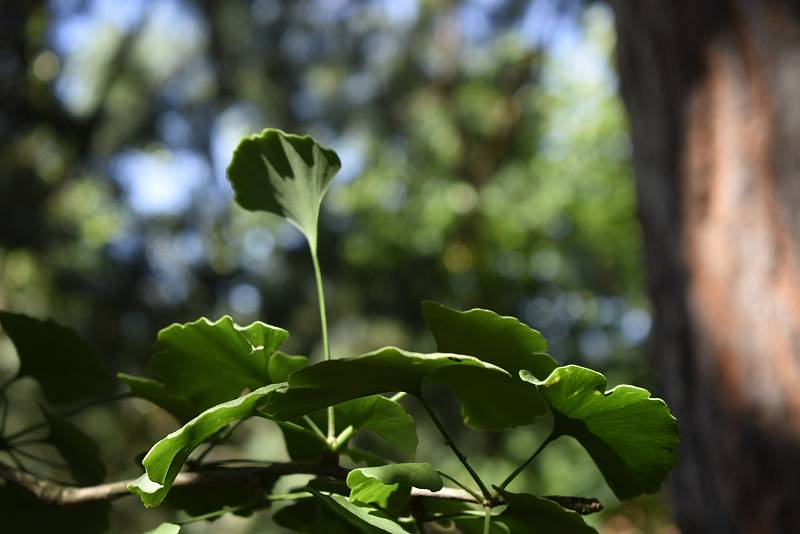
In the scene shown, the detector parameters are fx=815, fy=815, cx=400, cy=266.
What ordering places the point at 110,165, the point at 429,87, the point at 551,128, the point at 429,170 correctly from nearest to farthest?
1. the point at 110,165
2. the point at 429,87
3. the point at 429,170
4. the point at 551,128

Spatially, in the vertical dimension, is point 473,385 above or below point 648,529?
above

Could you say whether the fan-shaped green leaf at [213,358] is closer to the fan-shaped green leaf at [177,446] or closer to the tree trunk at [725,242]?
the fan-shaped green leaf at [177,446]

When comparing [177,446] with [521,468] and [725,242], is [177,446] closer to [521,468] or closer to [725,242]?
[521,468]

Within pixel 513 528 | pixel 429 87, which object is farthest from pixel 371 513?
pixel 429 87

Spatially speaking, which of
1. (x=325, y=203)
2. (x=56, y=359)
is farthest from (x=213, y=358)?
(x=325, y=203)

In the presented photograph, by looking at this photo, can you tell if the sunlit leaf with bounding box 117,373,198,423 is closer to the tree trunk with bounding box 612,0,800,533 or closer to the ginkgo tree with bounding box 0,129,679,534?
the ginkgo tree with bounding box 0,129,679,534

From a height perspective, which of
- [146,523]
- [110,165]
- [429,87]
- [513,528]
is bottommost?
[146,523]

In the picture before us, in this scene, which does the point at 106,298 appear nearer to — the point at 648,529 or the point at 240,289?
the point at 240,289
